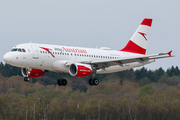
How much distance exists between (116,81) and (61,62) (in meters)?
21.8

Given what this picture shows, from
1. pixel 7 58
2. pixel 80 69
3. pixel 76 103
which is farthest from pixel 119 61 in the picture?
pixel 76 103

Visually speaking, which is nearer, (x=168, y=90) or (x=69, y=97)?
(x=168, y=90)

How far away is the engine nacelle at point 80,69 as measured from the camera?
4329 cm

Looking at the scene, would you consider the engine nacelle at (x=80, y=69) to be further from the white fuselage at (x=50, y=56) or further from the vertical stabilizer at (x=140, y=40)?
the vertical stabilizer at (x=140, y=40)

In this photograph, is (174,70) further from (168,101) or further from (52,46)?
(52,46)

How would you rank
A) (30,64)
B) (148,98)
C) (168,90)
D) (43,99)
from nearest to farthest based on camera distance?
1. (30,64)
2. (168,90)
3. (148,98)
4. (43,99)

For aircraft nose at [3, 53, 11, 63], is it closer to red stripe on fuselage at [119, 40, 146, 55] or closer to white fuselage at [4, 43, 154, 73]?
white fuselage at [4, 43, 154, 73]

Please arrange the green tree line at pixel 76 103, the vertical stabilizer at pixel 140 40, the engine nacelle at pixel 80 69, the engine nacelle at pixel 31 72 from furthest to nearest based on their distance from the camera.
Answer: the green tree line at pixel 76 103 < the vertical stabilizer at pixel 140 40 < the engine nacelle at pixel 31 72 < the engine nacelle at pixel 80 69

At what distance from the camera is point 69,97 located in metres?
84.4

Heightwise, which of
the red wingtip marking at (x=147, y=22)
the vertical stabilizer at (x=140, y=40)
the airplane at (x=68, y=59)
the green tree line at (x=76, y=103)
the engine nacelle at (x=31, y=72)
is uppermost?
the red wingtip marking at (x=147, y=22)

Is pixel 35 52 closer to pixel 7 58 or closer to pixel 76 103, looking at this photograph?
pixel 7 58

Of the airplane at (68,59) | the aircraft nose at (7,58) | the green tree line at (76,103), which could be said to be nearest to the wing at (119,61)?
the airplane at (68,59)

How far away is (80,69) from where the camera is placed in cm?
4334

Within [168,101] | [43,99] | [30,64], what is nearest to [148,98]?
[168,101]
